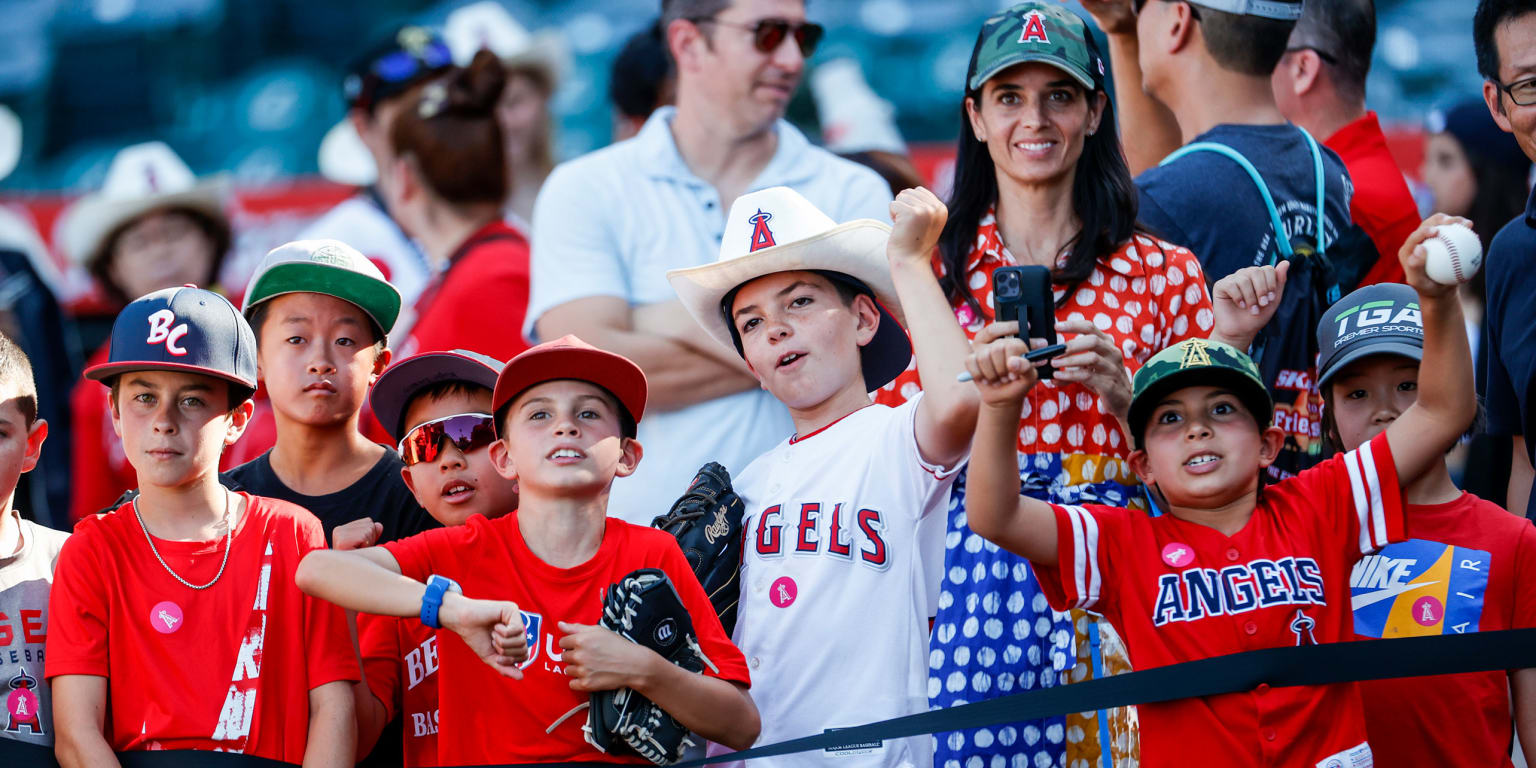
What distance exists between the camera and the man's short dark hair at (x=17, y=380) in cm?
340

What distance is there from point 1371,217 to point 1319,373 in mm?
889

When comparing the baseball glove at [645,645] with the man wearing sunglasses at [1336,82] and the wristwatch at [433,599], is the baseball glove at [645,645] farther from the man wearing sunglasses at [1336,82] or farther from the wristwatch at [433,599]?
the man wearing sunglasses at [1336,82]

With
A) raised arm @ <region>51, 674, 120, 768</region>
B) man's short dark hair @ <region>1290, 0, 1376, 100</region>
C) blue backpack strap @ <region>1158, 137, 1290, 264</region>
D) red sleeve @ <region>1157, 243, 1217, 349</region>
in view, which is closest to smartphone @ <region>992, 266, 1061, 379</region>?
red sleeve @ <region>1157, 243, 1217, 349</region>

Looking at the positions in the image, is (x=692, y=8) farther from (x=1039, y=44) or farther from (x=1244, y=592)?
(x=1244, y=592)

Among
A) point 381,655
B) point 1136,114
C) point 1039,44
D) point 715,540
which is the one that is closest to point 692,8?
point 1136,114

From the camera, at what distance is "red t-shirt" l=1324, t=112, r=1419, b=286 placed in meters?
4.44

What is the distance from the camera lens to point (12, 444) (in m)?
3.37

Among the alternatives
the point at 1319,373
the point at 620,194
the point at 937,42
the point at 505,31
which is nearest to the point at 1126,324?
the point at 1319,373

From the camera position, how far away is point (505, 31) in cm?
810

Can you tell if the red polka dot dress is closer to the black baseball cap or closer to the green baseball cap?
the green baseball cap

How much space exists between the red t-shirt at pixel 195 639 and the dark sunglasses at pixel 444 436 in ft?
1.58

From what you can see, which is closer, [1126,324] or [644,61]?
[1126,324]

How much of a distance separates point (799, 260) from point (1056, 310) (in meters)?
0.56

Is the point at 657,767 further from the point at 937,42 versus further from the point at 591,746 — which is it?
the point at 937,42
